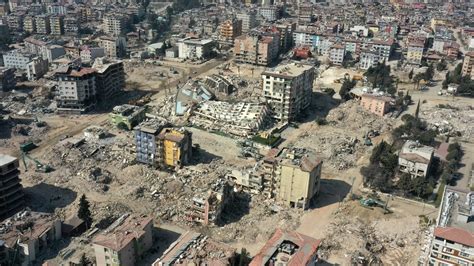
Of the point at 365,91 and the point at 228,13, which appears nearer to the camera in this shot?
the point at 365,91

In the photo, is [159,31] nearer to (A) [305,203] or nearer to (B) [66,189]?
(B) [66,189]

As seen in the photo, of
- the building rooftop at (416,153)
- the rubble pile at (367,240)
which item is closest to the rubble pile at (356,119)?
the building rooftop at (416,153)

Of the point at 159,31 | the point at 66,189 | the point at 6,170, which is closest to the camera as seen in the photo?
the point at 6,170

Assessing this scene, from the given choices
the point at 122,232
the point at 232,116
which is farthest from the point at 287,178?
the point at 232,116

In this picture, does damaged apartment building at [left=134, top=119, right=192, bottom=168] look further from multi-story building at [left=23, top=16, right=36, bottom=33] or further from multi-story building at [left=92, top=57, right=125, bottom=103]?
multi-story building at [left=23, top=16, right=36, bottom=33]

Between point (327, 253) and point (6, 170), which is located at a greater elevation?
point (6, 170)

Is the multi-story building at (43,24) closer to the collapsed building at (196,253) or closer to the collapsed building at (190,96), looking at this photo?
the collapsed building at (190,96)

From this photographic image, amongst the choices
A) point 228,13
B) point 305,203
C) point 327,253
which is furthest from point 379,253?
point 228,13

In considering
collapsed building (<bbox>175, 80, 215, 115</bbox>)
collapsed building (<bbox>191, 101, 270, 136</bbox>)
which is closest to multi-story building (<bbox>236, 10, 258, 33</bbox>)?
collapsed building (<bbox>175, 80, 215, 115</bbox>)

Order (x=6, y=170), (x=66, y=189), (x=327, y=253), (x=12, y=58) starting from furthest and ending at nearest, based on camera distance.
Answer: (x=12, y=58)
(x=66, y=189)
(x=6, y=170)
(x=327, y=253)
